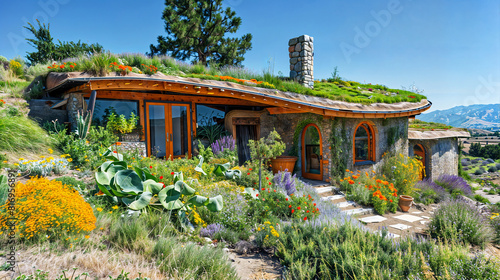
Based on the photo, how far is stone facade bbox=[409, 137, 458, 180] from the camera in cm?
1213

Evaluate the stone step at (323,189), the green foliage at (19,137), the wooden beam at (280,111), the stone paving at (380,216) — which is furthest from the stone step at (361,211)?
the green foliage at (19,137)

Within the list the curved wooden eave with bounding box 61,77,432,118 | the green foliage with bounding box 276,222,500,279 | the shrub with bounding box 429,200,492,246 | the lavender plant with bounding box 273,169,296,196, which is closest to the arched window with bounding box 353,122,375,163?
the curved wooden eave with bounding box 61,77,432,118

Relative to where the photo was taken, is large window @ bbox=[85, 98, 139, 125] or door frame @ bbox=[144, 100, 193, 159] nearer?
large window @ bbox=[85, 98, 139, 125]

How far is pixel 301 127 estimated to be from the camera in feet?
30.4

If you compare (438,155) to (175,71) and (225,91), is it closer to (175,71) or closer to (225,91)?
(225,91)

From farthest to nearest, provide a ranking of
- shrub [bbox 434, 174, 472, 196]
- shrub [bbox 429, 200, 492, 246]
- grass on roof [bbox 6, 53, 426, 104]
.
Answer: shrub [bbox 434, 174, 472, 196], grass on roof [bbox 6, 53, 426, 104], shrub [bbox 429, 200, 492, 246]

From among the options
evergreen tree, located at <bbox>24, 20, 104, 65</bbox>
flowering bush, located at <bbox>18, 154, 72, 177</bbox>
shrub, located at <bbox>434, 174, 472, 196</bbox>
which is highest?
evergreen tree, located at <bbox>24, 20, 104, 65</bbox>

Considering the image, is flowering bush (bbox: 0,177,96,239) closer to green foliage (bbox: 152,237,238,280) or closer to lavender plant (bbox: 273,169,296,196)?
green foliage (bbox: 152,237,238,280)


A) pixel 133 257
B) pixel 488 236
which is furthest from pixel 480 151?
pixel 133 257

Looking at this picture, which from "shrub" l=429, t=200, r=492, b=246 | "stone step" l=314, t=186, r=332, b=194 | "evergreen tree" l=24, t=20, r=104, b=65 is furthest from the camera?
"evergreen tree" l=24, t=20, r=104, b=65

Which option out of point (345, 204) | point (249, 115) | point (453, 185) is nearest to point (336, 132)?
point (345, 204)

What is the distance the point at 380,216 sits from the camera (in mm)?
6883

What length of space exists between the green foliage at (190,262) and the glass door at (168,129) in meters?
5.63

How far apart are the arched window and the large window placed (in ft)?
24.9
